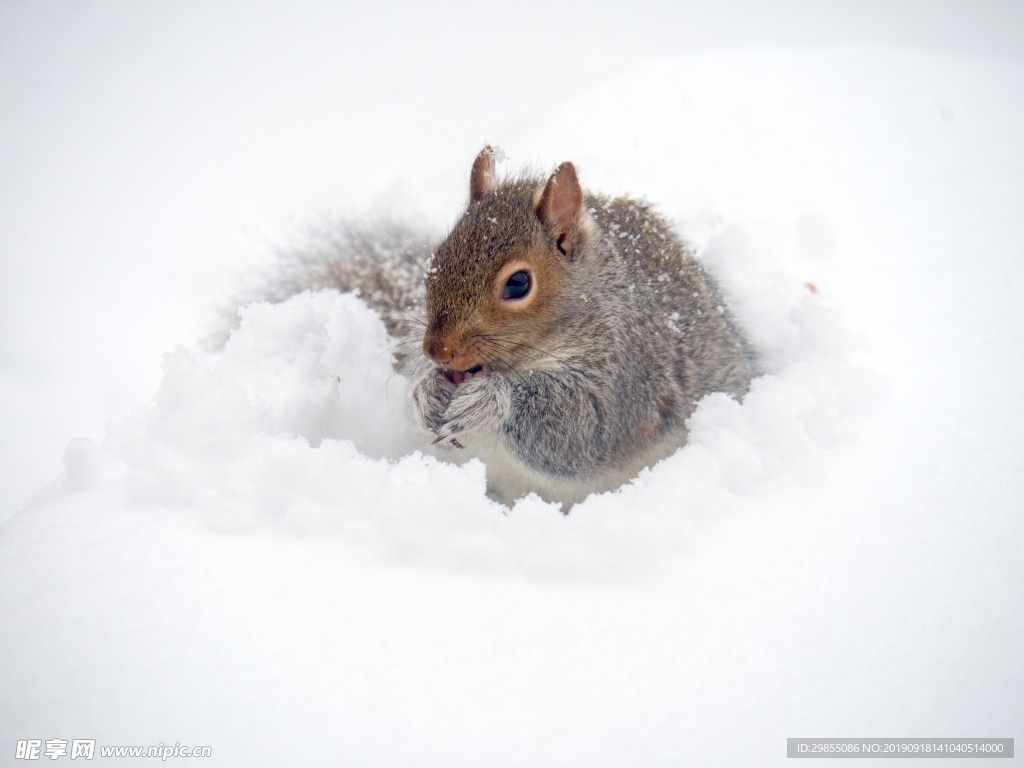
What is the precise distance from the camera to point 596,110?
11.7 feet

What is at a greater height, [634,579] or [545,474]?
[545,474]

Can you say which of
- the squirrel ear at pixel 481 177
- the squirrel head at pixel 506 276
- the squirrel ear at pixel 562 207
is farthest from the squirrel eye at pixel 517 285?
the squirrel ear at pixel 481 177

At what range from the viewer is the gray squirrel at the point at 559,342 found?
1409mm

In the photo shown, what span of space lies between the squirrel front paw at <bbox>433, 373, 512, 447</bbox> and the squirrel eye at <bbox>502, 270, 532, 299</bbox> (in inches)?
8.6

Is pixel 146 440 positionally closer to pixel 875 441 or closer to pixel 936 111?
pixel 875 441

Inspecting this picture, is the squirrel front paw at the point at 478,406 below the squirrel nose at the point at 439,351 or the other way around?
below

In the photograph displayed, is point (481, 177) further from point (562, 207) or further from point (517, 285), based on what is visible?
point (517, 285)

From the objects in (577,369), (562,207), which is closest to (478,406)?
(577,369)

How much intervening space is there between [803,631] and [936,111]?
123 inches

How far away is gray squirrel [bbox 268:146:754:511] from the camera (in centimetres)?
141

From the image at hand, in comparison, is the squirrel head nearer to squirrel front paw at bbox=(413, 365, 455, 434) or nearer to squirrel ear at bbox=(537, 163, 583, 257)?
squirrel ear at bbox=(537, 163, 583, 257)

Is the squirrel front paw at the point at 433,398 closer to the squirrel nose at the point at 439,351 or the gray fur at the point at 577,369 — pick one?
the gray fur at the point at 577,369

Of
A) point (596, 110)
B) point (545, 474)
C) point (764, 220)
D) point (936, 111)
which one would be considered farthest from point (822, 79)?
point (545, 474)

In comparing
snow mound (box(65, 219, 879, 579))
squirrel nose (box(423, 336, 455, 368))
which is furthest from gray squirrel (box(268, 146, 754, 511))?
snow mound (box(65, 219, 879, 579))
